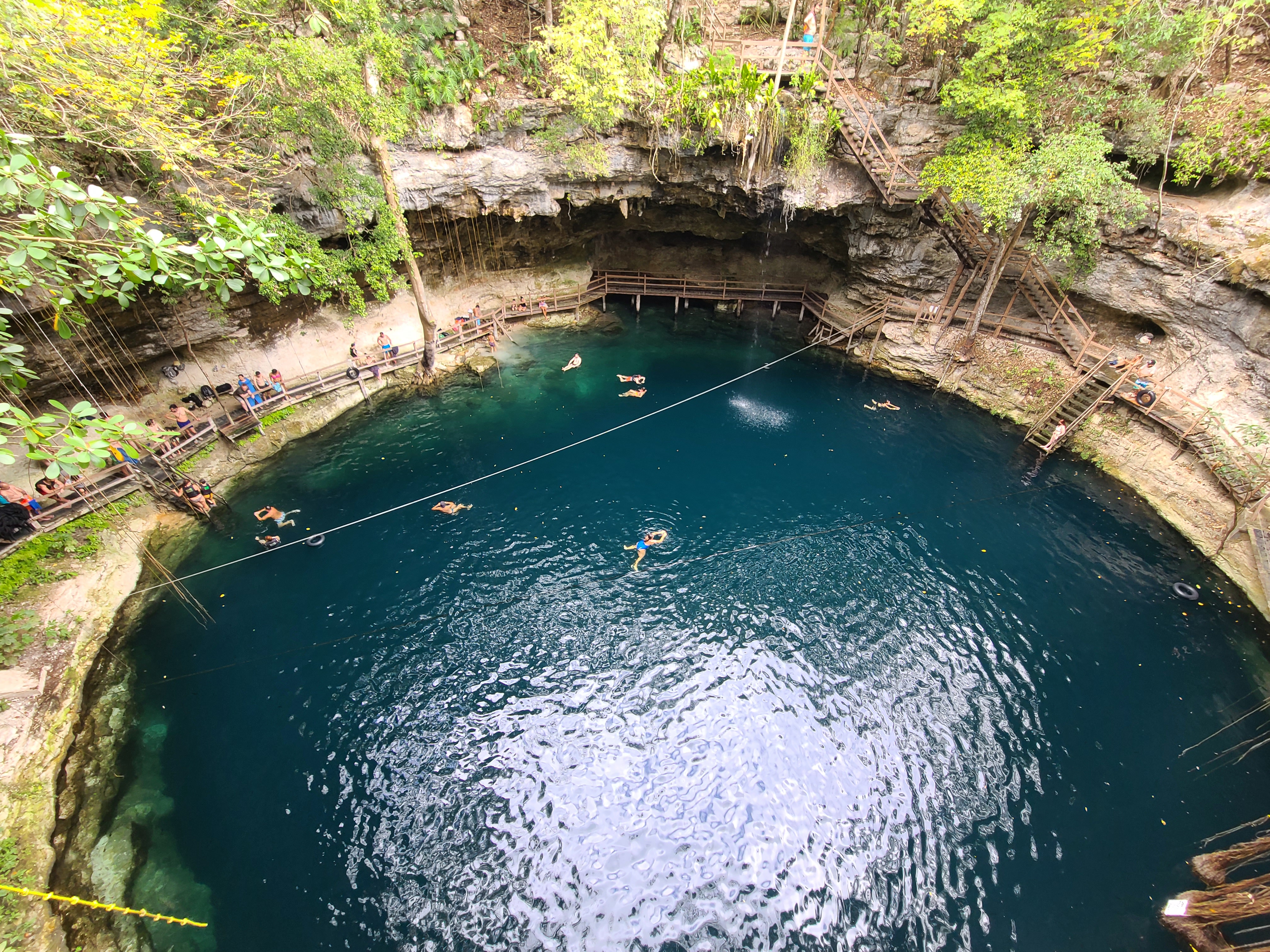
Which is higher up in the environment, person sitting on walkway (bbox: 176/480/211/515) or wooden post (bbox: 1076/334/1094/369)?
wooden post (bbox: 1076/334/1094/369)

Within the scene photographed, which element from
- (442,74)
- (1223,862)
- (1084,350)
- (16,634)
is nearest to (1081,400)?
(1084,350)

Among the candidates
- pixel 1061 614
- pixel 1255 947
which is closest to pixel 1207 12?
pixel 1061 614

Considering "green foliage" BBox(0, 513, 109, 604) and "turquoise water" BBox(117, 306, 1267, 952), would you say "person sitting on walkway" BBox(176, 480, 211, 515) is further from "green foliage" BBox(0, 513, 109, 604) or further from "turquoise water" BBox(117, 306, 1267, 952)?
"green foliage" BBox(0, 513, 109, 604)

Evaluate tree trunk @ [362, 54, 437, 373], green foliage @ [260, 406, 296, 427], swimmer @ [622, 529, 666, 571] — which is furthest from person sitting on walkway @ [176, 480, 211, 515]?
swimmer @ [622, 529, 666, 571]

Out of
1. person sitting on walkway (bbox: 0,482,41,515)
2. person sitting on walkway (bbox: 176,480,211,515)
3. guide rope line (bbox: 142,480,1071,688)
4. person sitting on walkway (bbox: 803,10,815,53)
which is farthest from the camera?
person sitting on walkway (bbox: 803,10,815,53)

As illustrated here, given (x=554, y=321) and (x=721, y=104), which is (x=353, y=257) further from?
(x=721, y=104)

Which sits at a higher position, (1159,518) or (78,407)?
(1159,518)

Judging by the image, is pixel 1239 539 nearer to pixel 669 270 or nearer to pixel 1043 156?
pixel 1043 156
